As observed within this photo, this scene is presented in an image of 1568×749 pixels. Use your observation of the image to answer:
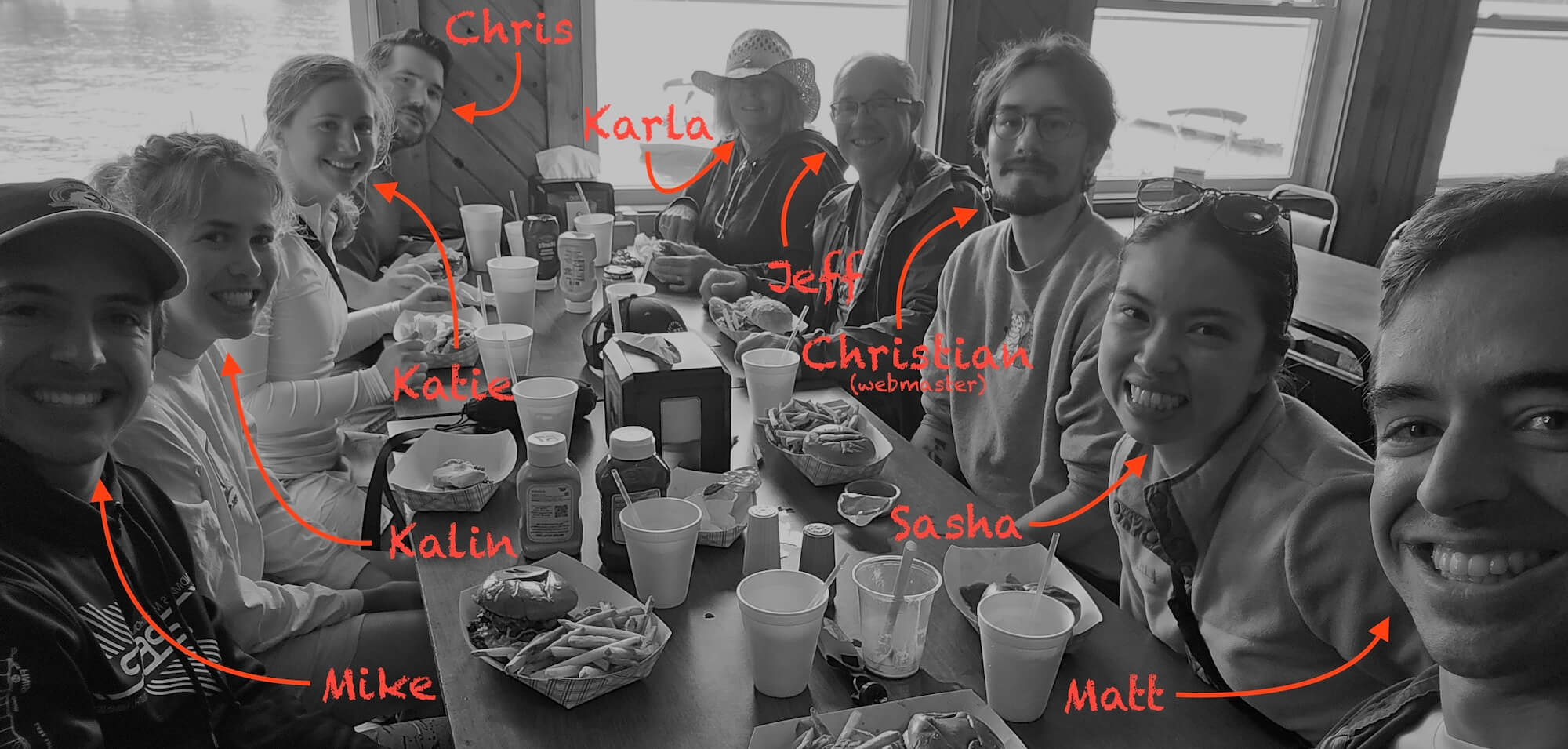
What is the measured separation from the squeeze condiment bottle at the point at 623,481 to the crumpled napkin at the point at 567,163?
8.42 ft

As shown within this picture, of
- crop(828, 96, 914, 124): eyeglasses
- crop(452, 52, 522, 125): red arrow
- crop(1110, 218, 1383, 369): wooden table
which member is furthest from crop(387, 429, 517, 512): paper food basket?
crop(452, 52, 522, 125): red arrow

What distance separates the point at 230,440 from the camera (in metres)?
1.53

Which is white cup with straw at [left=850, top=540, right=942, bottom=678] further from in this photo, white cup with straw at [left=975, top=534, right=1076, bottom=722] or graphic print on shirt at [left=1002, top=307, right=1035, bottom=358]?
graphic print on shirt at [left=1002, top=307, right=1035, bottom=358]

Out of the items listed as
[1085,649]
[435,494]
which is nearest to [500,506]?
[435,494]

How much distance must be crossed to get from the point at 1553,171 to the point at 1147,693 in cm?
64

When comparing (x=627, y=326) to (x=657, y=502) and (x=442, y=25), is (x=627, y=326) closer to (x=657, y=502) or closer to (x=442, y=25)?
(x=657, y=502)

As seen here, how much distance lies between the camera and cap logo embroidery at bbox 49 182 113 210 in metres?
1.00

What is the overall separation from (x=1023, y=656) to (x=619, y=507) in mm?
560

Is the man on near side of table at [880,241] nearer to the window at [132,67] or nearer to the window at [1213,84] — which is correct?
the window at [132,67]

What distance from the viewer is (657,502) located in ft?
4.01

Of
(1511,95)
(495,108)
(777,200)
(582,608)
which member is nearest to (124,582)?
(582,608)

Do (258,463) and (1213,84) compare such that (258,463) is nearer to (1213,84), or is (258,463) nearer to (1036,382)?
(1036,382)

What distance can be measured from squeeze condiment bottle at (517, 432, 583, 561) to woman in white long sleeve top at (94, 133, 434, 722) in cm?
38

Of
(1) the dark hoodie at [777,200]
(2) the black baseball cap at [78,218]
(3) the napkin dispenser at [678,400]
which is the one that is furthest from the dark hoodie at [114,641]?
(1) the dark hoodie at [777,200]
